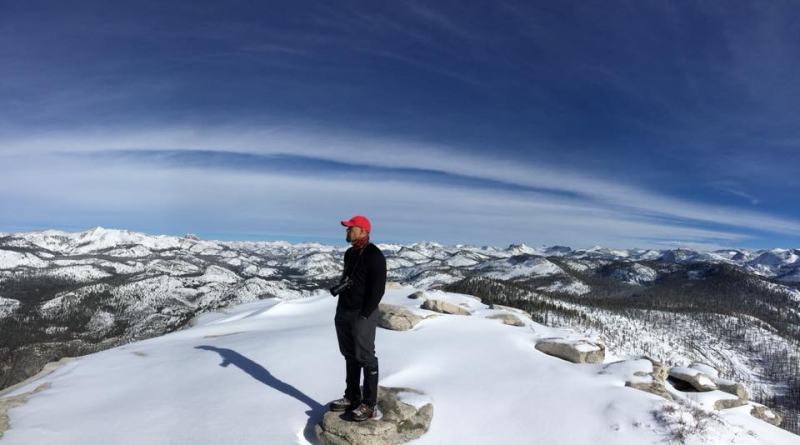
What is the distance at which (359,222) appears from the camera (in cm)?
844

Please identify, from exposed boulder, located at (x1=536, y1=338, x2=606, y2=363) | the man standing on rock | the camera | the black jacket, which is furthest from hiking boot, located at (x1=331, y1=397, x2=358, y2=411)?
exposed boulder, located at (x1=536, y1=338, x2=606, y2=363)

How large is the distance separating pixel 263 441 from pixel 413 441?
3018 millimetres

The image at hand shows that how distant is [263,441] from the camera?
25.3ft

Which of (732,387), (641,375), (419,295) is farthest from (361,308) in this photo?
(419,295)

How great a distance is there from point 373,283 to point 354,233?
115cm

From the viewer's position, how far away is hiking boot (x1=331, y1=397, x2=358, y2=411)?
8688 millimetres

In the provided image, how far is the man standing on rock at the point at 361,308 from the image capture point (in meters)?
8.17

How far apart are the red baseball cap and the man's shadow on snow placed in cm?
442

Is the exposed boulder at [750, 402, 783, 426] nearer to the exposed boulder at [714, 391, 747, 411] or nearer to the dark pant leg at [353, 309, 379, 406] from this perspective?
the exposed boulder at [714, 391, 747, 411]

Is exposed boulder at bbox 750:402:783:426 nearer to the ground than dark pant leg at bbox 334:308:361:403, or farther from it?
nearer to the ground

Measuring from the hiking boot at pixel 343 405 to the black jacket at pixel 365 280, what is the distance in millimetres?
2140

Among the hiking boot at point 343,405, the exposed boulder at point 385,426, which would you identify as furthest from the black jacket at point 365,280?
the exposed boulder at point 385,426

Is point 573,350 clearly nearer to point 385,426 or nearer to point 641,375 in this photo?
point 641,375

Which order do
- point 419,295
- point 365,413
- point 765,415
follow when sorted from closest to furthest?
point 365,413, point 765,415, point 419,295
